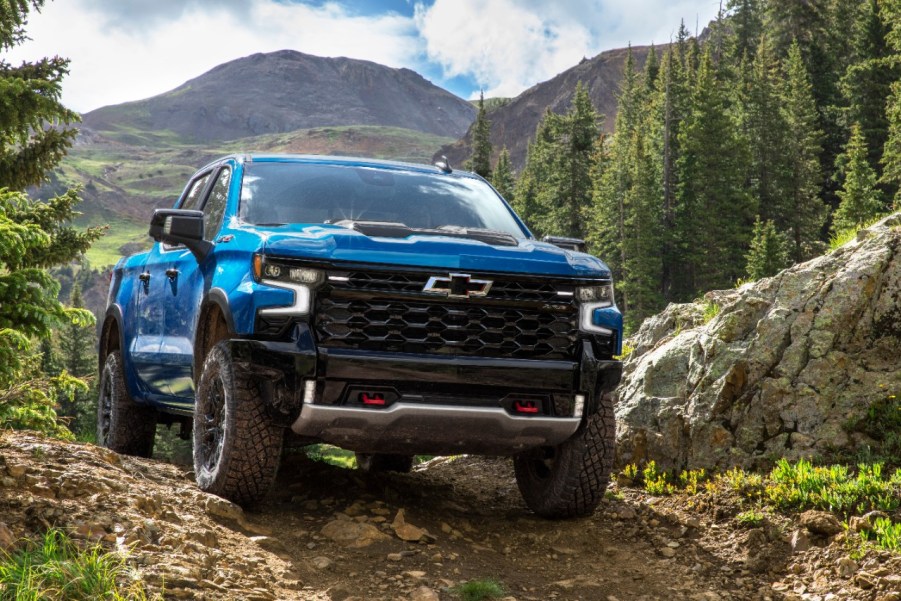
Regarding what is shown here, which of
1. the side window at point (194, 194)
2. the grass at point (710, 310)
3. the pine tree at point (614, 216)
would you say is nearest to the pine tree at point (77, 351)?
the pine tree at point (614, 216)

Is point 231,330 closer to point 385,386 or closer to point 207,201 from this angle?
point 385,386

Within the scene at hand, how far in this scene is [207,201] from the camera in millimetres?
6578

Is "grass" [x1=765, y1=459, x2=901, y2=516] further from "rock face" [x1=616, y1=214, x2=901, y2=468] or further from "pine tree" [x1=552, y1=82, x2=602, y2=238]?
"pine tree" [x1=552, y1=82, x2=602, y2=238]

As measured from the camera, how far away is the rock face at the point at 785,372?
6.86 metres

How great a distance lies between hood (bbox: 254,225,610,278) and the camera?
15.6 feet

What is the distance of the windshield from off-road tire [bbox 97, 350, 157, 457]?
8.30ft

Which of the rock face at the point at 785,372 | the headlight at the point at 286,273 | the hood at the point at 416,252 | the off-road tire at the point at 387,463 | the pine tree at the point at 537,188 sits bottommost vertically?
the off-road tire at the point at 387,463

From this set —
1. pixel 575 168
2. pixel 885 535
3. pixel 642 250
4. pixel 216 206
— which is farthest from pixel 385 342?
pixel 575 168

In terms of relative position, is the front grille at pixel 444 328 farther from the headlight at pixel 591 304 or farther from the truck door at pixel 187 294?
the truck door at pixel 187 294

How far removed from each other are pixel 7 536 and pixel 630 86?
106 m

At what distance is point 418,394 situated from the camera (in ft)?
15.7

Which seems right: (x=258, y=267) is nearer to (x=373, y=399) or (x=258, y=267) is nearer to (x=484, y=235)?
(x=373, y=399)

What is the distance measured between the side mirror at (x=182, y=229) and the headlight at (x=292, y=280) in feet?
3.21

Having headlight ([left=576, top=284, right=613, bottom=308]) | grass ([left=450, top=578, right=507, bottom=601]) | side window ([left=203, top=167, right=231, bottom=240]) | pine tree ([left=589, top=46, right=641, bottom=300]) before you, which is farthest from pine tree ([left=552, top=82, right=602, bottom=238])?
grass ([left=450, top=578, right=507, bottom=601])
